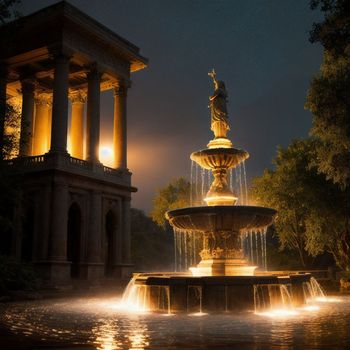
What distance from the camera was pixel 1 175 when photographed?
19.6 metres

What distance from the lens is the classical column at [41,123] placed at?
38.5 metres

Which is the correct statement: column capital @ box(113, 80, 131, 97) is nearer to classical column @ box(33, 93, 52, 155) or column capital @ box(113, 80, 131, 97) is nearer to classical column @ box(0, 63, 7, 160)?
classical column @ box(33, 93, 52, 155)

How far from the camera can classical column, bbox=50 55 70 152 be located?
30.8 metres

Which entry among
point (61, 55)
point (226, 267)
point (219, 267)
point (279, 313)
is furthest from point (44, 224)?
point (279, 313)

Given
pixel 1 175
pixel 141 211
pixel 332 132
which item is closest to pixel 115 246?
pixel 1 175

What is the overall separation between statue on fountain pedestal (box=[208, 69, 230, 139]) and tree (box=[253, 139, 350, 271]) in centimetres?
1052

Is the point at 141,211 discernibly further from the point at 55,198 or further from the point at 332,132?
the point at 332,132

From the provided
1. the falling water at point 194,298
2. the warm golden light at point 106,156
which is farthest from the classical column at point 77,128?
the falling water at point 194,298

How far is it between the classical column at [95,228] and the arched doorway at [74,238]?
0.83 m

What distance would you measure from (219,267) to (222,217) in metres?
2.05

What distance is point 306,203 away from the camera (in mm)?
33031

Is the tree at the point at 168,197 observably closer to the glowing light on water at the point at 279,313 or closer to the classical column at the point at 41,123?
the classical column at the point at 41,123

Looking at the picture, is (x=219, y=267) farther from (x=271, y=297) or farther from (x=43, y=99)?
(x=43, y=99)

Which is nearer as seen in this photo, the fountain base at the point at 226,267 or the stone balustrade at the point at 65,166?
the fountain base at the point at 226,267
